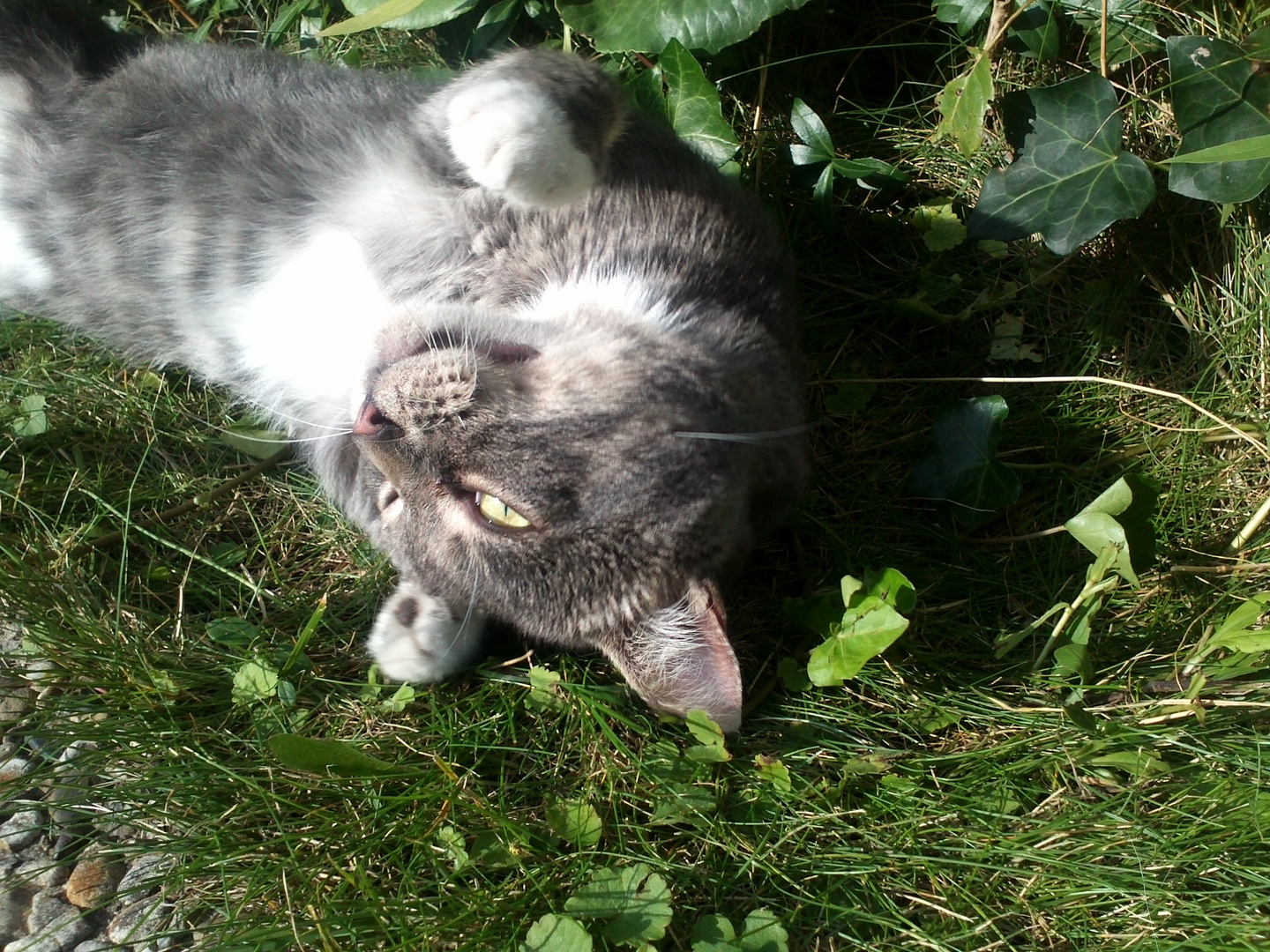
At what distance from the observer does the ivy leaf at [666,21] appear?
2438mm

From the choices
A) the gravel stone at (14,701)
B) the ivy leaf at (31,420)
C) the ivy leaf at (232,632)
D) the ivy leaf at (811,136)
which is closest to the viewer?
the gravel stone at (14,701)

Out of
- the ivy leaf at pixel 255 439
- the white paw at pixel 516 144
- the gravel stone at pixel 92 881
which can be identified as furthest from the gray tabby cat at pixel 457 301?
the gravel stone at pixel 92 881

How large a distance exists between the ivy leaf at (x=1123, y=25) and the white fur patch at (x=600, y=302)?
156 centimetres

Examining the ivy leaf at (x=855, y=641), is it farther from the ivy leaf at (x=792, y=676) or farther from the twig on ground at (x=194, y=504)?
the twig on ground at (x=194, y=504)

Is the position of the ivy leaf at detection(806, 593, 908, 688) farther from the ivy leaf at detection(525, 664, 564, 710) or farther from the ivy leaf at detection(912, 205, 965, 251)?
the ivy leaf at detection(912, 205, 965, 251)

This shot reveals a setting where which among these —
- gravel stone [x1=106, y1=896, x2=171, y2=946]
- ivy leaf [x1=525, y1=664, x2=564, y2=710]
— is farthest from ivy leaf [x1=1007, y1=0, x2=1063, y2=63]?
gravel stone [x1=106, y1=896, x2=171, y2=946]

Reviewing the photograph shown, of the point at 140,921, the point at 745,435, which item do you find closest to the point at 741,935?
the point at 745,435

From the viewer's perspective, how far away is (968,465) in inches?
98.4

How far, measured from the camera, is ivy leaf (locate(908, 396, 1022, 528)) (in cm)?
247

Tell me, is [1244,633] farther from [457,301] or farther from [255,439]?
[255,439]

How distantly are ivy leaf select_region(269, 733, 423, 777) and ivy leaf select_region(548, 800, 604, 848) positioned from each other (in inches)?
14.2

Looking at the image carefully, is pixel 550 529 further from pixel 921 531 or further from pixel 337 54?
pixel 337 54

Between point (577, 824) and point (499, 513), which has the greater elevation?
point (499, 513)

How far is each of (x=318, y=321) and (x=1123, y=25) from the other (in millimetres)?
2401
